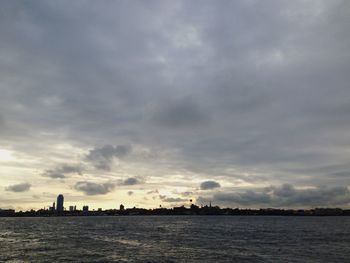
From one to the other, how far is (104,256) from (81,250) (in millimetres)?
10632

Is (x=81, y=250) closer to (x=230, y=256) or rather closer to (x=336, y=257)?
(x=230, y=256)

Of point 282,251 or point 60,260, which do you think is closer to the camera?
point 60,260

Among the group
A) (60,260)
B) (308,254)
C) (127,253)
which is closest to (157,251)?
(127,253)

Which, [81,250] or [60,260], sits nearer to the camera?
[60,260]

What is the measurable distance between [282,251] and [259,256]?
10.1 metres

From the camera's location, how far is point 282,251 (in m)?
69.8

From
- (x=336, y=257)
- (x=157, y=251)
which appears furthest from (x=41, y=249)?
(x=336, y=257)

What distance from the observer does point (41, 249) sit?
7031 centimetres

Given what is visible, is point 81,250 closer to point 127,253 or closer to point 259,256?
point 127,253

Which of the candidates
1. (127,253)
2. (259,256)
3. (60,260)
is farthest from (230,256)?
(60,260)

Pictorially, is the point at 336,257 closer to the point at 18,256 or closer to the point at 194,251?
the point at 194,251

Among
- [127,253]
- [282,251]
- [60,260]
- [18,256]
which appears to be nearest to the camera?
[60,260]

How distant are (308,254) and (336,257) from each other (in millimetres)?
5101

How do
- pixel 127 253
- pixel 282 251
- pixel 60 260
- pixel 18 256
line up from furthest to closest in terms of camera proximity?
pixel 282 251, pixel 127 253, pixel 18 256, pixel 60 260
